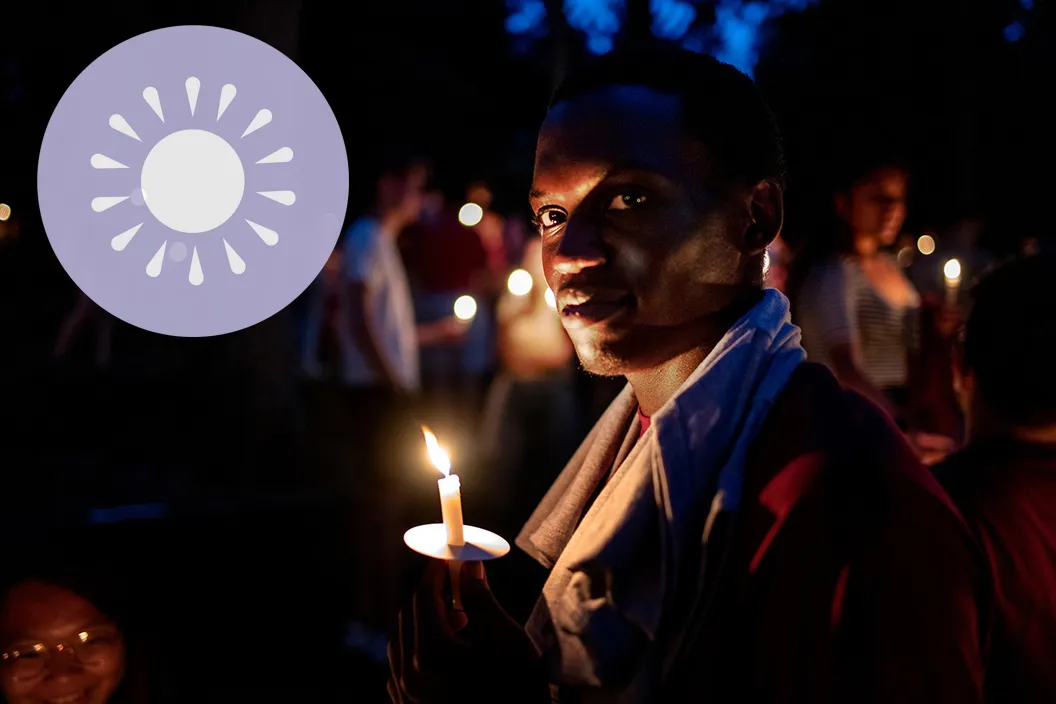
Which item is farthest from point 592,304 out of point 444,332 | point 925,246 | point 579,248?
point 925,246

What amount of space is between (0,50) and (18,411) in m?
3.97

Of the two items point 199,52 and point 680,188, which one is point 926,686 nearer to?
point 680,188

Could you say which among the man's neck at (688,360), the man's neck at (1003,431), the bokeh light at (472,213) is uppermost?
the bokeh light at (472,213)

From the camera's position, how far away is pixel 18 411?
10.2m

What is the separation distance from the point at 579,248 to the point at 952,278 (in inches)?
132

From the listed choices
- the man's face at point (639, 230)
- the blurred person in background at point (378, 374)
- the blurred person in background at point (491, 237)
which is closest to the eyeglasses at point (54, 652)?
the man's face at point (639, 230)

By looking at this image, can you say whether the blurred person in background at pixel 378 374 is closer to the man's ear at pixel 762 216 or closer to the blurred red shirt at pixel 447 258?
the blurred red shirt at pixel 447 258

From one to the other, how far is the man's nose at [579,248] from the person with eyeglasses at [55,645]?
1534 millimetres

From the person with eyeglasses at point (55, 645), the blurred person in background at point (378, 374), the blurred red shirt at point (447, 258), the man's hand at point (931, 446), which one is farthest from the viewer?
the blurred red shirt at point (447, 258)

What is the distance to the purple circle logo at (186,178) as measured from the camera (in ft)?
15.9

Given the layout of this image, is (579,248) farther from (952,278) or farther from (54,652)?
(952,278)

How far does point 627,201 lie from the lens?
1.57 m

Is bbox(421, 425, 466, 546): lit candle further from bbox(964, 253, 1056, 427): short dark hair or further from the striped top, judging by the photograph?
the striped top

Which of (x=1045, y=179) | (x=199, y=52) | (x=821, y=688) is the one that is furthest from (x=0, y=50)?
(x=1045, y=179)
